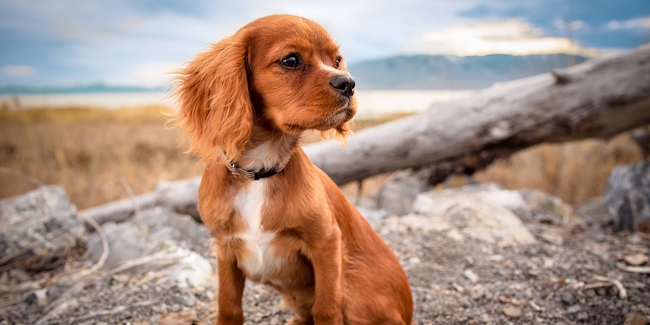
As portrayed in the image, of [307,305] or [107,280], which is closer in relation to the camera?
[307,305]

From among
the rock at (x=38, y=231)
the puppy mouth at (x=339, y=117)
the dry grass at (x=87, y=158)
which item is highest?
the puppy mouth at (x=339, y=117)

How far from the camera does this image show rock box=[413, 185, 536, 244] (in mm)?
4082

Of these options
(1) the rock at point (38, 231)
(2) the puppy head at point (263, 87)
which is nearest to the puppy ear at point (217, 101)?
(2) the puppy head at point (263, 87)

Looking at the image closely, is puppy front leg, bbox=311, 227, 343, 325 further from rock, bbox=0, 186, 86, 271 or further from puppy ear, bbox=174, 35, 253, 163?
rock, bbox=0, 186, 86, 271

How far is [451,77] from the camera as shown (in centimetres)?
691

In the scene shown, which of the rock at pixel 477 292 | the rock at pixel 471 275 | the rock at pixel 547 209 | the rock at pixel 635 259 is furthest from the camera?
the rock at pixel 547 209

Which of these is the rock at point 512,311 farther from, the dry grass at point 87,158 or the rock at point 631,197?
the dry grass at point 87,158

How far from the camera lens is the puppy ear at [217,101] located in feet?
6.59

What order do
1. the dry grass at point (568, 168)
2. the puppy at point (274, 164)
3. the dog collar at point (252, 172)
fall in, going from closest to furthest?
1. the puppy at point (274, 164)
2. the dog collar at point (252, 172)
3. the dry grass at point (568, 168)

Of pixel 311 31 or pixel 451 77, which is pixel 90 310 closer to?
pixel 311 31

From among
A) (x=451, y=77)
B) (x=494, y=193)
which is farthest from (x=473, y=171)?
(x=451, y=77)

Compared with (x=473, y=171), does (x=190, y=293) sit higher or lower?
lower

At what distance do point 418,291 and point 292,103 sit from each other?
189 cm

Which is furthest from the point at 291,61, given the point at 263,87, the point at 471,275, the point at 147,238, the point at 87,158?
the point at 87,158
